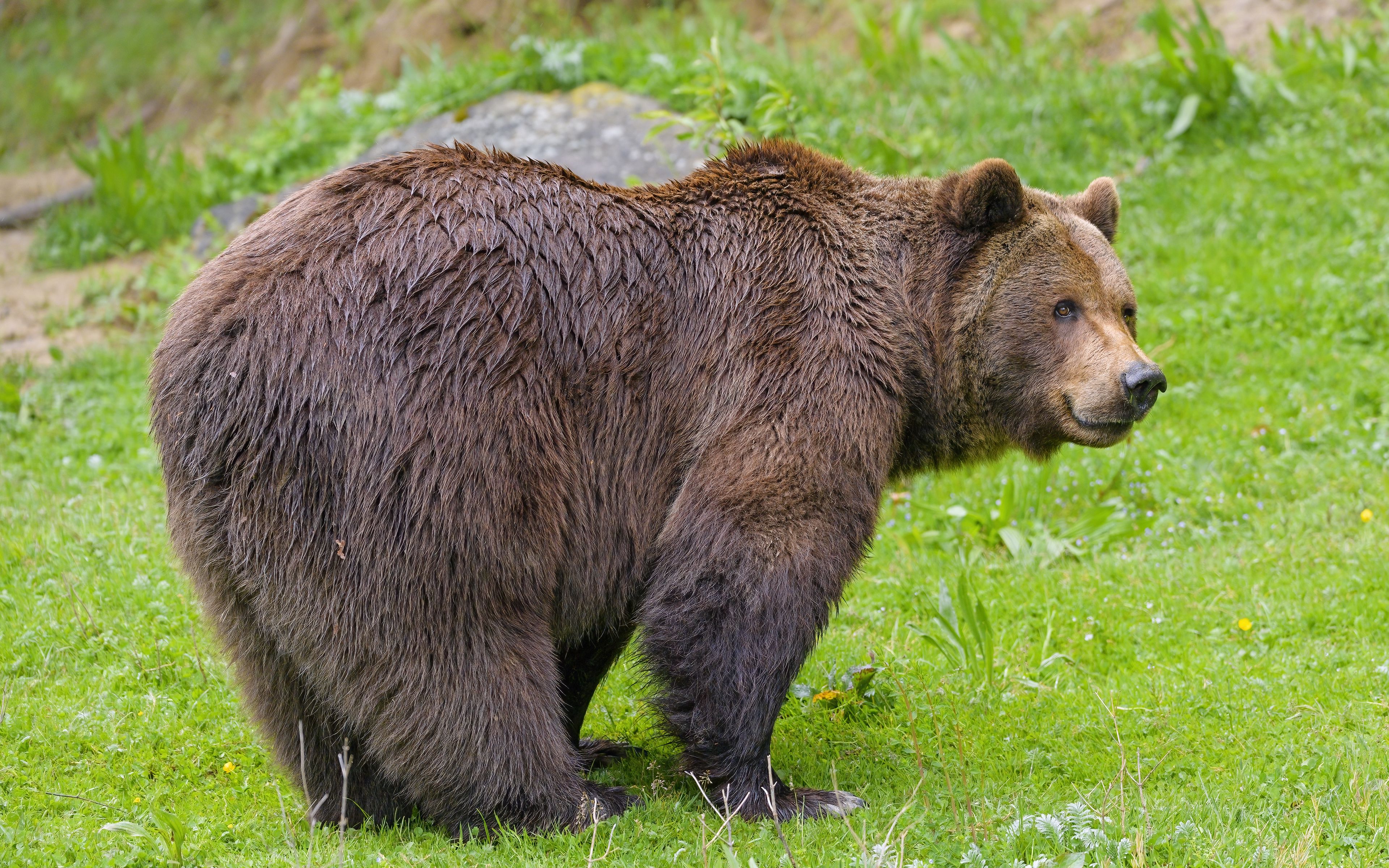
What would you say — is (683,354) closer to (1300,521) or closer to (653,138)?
(1300,521)

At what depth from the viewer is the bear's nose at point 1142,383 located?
5.29 meters

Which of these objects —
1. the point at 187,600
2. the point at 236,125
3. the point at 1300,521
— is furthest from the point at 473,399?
the point at 236,125

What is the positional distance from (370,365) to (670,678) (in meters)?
1.68

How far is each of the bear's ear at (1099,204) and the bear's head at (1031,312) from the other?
1.40 ft

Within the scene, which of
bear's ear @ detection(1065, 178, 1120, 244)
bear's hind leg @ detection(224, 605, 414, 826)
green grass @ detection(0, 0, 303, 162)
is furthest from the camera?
green grass @ detection(0, 0, 303, 162)

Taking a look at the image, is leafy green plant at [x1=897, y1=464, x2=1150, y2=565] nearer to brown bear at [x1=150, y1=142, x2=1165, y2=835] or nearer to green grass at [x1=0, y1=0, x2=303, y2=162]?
brown bear at [x1=150, y1=142, x2=1165, y2=835]

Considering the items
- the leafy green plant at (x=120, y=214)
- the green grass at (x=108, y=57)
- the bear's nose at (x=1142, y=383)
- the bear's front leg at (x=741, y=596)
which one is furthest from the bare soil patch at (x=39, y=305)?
the bear's nose at (x=1142, y=383)

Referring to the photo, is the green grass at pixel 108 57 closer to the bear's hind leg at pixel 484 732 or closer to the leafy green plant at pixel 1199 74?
the leafy green plant at pixel 1199 74

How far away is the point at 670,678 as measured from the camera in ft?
16.8

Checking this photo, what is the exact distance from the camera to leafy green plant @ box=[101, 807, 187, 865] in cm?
473

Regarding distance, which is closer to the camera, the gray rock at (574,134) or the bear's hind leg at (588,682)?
the bear's hind leg at (588,682)

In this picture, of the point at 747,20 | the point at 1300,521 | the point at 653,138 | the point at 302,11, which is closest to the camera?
the point at 1300,521

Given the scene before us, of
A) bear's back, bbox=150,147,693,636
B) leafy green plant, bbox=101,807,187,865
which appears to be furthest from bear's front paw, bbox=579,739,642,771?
leafy green plant, bbox=101,807,187,865

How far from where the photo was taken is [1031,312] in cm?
557
